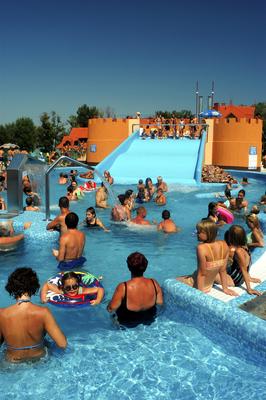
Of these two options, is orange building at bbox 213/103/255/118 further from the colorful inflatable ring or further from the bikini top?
the bikini top

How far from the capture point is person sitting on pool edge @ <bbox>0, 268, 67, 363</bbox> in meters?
3.01

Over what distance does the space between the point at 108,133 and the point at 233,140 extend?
295 inches

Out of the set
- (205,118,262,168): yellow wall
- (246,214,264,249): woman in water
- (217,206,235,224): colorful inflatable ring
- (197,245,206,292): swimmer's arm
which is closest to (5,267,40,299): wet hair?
(197,245,206,292): swimmer's arm

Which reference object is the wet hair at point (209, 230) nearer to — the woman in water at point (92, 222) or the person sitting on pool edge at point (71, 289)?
the person sitting on pool edge at point (71, 289)

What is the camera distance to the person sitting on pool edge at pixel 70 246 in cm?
538

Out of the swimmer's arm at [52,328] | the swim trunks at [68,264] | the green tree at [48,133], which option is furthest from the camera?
the green tree at [48,133]

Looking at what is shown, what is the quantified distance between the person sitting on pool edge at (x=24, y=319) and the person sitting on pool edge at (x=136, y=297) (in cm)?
91

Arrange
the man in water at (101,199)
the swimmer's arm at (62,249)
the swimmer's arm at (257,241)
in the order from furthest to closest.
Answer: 1. the man in water at (101,199)
2. the swimmer's arm at (257,241)
3. the swimmer's arm at (62,249)

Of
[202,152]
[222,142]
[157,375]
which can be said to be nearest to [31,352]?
[157,375]

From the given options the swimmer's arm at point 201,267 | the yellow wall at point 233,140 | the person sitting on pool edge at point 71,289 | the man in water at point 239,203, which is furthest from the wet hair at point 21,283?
the yellow wall at point 233,140

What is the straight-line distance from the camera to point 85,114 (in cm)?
6197

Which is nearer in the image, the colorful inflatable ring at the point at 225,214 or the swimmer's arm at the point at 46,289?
the swimmer's arm at the point at 46,289

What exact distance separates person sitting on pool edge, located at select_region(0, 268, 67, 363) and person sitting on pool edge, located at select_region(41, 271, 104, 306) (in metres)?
1.17

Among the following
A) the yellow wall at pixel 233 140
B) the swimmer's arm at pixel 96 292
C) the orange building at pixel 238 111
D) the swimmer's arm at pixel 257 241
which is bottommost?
the swimmer's arm at pixel 96 292
